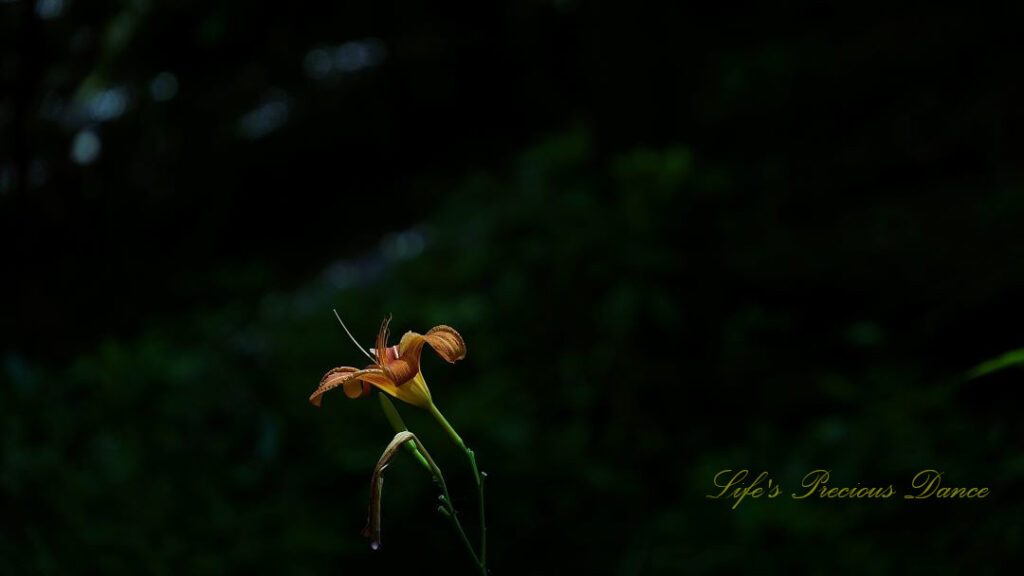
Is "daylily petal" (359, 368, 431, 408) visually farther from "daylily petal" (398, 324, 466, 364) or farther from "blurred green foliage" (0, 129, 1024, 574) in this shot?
"blurred green foliage" (0, 129, 1024, 574)

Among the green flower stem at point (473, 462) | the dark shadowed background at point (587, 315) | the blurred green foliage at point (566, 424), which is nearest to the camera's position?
the green flower stem at point (473, 462)

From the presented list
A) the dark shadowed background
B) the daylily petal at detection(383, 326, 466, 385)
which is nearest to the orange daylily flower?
the daylily petal at detection(383, 326, 466, 385)

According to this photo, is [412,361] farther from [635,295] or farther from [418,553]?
[635,295]

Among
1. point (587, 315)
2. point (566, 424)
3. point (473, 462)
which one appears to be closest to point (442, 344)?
point (473, 462)

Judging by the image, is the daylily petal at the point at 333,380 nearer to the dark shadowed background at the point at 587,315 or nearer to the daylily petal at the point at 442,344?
the daylily petal at the point at 442,344

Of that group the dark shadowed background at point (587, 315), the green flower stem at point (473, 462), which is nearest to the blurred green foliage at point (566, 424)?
the dark shadowed background at point (587, 315)

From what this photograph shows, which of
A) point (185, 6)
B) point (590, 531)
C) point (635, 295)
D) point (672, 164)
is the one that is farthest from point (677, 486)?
point (185, 6)

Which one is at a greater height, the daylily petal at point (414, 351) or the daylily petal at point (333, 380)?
the daylily petal at point (333, 380)

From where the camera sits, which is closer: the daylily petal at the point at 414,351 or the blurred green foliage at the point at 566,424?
the daylily petal at the point at 414,351
